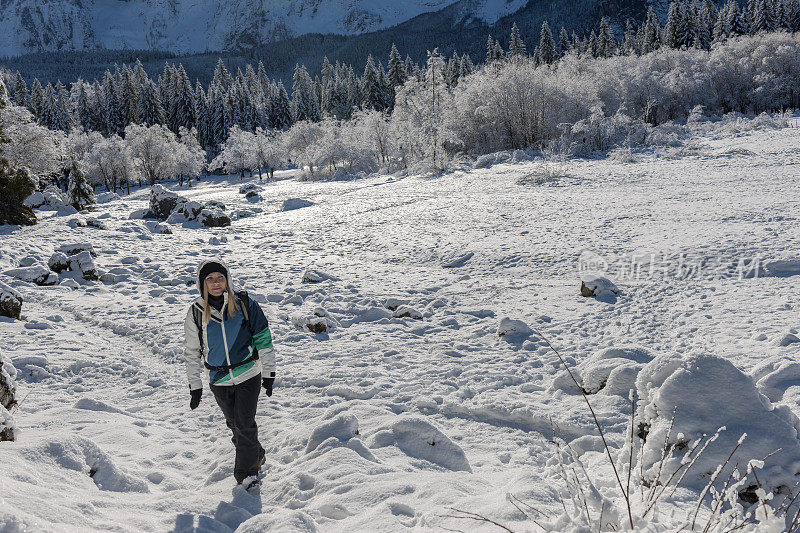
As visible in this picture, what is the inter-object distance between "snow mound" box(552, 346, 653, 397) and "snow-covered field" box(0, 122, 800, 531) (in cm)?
8

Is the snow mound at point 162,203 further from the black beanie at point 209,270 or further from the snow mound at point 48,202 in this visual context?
the black beanie at point 209,270

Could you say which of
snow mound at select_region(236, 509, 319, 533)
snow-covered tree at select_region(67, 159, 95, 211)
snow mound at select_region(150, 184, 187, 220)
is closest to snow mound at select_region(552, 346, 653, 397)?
snow mound at select_region(236, 509, 319, 533)

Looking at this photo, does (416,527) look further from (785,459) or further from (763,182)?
(763,182)

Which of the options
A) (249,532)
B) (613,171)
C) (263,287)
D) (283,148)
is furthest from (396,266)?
(283,148)

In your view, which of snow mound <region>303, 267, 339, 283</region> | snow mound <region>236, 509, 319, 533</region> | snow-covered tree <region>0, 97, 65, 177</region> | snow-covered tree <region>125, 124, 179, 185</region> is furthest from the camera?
snow-covered tree <region>125, 124, 179, 185</region>

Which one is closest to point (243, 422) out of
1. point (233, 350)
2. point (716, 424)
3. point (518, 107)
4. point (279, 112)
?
point (233, 350)

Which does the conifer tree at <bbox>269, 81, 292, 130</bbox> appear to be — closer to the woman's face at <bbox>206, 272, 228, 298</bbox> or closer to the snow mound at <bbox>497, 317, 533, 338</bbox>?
the snow mound at <bbox>497, 317, 533, 338</bbox>

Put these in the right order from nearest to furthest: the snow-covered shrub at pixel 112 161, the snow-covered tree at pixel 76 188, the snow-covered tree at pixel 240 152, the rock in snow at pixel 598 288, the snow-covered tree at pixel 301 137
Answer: the rock in snow at pixel 598 288, the snow-covered tree at pixel 76 188, the snow-covered shrub at pixel 112 161, the snow-covered tree at pixel 301 137, the snow-covered tree at pixel 240 152

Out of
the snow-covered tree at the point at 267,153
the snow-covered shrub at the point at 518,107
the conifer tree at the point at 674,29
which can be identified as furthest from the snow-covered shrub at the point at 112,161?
the conifer tree at the point at 674,29

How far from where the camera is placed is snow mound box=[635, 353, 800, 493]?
3.02 m

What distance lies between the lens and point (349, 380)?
6.19m

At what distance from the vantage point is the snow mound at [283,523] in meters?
2.80

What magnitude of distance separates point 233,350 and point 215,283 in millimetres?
575

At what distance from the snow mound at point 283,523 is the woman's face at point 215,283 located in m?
1.72
